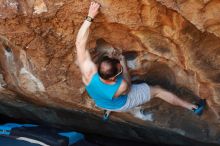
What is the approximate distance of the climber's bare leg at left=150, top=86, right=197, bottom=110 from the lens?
2494 mm

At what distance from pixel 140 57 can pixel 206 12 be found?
1.75 ft

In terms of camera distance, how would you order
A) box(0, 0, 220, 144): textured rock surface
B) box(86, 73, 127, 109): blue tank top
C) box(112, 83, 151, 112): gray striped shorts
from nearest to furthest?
box(0, 0, 220, 144): textured rock surface < box(86, 73, 127, 109): blue tank top < box(112, 83, 151, 112): gray striped shorts

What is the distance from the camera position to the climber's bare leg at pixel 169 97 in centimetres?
249

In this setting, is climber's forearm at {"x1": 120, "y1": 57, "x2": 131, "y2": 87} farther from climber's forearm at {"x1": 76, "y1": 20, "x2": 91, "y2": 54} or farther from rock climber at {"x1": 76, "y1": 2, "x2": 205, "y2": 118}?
climber's forearm at {"x1": 76, "y1": 20, "x2": 91, "y2": 54}

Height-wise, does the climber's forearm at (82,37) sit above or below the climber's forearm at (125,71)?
Result: above

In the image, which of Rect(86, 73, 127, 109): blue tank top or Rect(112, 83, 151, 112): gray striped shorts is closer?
Rect(86, 73, 127, 109): blue tank top

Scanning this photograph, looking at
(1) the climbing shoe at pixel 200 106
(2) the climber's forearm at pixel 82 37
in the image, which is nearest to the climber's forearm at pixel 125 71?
(2) the climber's forearm at pixel 82 37

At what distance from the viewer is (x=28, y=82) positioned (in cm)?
273

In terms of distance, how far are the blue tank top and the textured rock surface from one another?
183mm

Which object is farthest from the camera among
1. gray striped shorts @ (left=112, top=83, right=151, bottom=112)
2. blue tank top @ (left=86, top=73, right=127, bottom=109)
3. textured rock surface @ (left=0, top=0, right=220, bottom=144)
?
gray striped shorts @ (left=112, top=83, right=151, bottom=112)

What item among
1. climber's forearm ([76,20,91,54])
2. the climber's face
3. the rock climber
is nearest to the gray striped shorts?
the rock climber

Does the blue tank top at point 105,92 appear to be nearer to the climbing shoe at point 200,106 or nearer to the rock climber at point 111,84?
the rock climber at point 111,84

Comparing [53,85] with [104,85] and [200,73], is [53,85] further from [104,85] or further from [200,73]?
[200,73]

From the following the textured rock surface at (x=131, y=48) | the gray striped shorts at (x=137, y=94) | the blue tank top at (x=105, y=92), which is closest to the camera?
the textured rock surface at (x=131, y=48)
